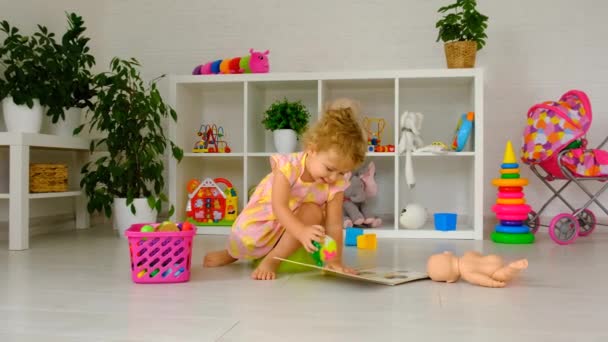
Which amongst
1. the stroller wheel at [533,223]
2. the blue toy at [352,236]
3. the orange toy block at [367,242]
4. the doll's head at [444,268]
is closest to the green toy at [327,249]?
the doll's head at [444,268]

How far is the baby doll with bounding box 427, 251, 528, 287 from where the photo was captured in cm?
193

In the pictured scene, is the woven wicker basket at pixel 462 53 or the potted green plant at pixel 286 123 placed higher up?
the woven wicker basket at pixel 462 53

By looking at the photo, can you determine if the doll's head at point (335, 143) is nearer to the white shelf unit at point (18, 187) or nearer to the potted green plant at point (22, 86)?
the white shelf unit at point (18, 187)

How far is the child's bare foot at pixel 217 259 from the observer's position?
93.4 inches

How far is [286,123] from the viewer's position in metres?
3.52

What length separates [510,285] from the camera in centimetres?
197

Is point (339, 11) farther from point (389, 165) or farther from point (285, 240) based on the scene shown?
point (285, 240)

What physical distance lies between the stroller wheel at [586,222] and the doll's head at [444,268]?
1786 millimetres

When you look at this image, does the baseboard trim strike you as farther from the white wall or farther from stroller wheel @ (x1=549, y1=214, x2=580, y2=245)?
stroller wheel @ (x1=549, y1=214, x2=580, y2=245)

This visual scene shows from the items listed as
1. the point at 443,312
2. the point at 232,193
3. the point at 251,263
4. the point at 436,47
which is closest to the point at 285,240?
the point at 251,263

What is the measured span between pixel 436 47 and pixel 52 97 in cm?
233

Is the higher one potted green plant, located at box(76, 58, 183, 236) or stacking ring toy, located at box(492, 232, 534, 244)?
potted green plant, located at box(76, 58, 183, 236)

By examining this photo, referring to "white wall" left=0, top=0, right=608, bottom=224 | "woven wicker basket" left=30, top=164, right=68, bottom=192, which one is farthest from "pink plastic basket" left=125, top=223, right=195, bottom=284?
"white wall" left=0, top=0, right=608, bottom=224

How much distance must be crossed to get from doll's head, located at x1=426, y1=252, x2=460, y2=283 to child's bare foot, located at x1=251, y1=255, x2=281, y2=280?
21.4 inches
